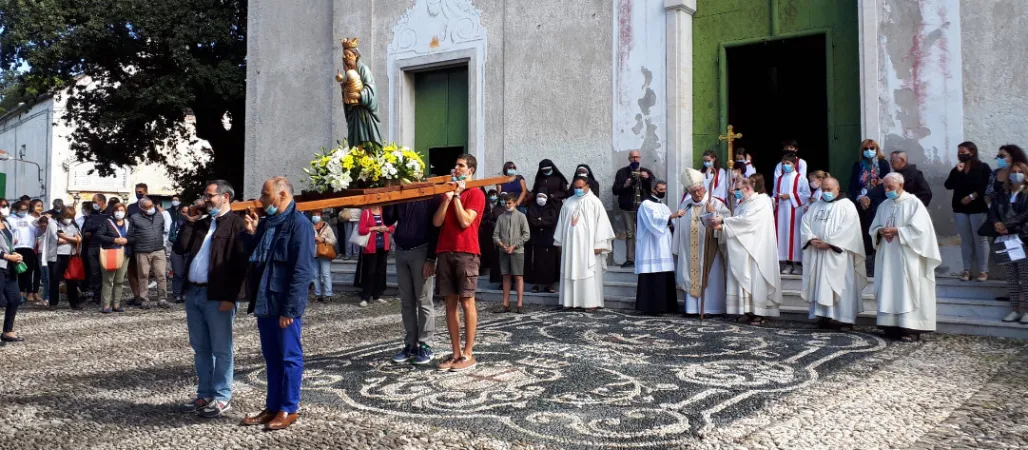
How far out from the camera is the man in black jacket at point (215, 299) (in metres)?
5.28

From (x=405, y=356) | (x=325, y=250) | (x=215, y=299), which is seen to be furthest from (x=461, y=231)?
(x=325, y=250)

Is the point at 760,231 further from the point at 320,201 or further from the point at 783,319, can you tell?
the point at 320,201

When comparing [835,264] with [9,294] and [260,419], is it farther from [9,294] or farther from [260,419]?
[9,294]

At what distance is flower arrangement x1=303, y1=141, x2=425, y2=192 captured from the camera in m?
5.94

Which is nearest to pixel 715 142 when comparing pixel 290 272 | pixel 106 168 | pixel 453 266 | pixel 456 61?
pixel 456 61

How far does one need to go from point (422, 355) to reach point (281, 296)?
2045 mm

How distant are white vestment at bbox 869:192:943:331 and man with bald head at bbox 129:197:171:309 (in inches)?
401

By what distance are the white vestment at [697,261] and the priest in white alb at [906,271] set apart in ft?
6.60

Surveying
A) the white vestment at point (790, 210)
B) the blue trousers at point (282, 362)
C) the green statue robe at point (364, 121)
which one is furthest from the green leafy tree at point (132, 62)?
the blue trousers at point (282, 362)

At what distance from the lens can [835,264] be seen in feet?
29.0

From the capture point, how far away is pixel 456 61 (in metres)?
15.4

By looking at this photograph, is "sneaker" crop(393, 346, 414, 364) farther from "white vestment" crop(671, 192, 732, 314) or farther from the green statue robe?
the green statue robe

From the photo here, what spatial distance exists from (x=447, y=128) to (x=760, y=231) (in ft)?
25.9

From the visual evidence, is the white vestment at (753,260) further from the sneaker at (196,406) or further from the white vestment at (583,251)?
the sneaker at (196,406)
